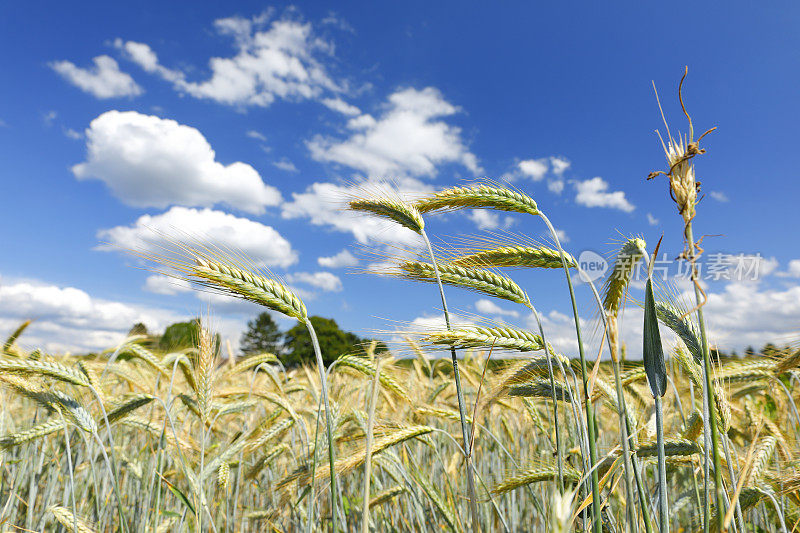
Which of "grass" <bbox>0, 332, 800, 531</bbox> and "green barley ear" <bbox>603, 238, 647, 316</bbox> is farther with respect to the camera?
"grass" <bbox>0, 332, 800, 531</bbox>

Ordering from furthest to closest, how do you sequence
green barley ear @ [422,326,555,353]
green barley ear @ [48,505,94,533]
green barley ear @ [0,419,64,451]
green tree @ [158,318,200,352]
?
green tree @ [158,318,200,352] < green barley ear @ [0,419,64,451] < green barley ear @ [48,505,94,533] < green barley ear @ [422,326,555,353]

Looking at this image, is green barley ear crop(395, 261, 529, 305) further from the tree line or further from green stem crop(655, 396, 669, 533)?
the tree line

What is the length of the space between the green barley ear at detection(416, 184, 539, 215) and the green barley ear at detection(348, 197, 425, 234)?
0.09 meters

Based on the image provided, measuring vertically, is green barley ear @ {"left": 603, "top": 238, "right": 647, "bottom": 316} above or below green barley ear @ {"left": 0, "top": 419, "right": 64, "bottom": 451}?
above

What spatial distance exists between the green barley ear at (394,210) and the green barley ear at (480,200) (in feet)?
0.29

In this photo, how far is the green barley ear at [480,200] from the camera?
191cm

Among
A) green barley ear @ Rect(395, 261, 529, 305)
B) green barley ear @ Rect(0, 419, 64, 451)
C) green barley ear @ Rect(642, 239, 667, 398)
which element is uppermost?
green barley ear @ Rect(395, 261, 529, 305)

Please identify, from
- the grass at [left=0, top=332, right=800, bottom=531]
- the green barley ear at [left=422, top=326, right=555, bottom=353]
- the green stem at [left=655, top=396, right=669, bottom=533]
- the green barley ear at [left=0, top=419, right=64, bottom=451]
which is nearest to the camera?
the green stem at [left=655, top=396, right=669, bottom=533]

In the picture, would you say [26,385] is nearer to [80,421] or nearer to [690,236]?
[80,421]

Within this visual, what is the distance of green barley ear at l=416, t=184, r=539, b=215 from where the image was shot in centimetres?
191

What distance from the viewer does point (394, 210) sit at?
2.17m

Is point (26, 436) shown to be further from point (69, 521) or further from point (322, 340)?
point (322, 340)

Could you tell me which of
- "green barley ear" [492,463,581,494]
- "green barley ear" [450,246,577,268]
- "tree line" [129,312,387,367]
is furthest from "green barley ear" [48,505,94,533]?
"tree line" [129,312,387,367]

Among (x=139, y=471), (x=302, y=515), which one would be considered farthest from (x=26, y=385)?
(x=302, y=515)
